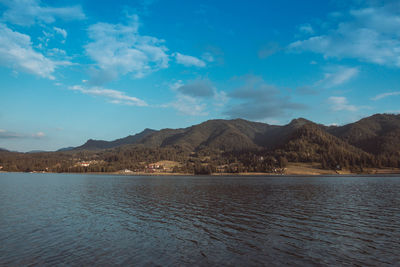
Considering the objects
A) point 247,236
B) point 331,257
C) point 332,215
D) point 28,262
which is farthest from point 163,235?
point 332,215

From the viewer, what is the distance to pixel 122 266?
23156 millimetres

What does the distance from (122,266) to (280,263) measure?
49.0 feet

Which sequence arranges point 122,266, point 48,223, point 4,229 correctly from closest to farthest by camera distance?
point 122,266
point 4,229
point 48,223

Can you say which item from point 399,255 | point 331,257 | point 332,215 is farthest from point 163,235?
point 332,215

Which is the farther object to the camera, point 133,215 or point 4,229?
point 133,215

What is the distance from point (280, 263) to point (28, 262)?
950 inches

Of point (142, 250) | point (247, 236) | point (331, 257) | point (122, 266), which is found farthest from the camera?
point (247, 236)

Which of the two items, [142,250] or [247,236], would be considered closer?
[142,250]

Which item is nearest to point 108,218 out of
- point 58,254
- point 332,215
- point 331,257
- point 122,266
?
point 58,254

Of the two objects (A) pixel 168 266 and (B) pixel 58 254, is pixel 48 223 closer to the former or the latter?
(B) pixel 58 254

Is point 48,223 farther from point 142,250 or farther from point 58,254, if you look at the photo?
point 142,250

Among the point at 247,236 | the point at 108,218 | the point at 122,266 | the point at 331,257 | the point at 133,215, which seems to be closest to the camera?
the point at 122,266

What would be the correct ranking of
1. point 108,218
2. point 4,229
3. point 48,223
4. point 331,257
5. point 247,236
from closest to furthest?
point 331,257 → point 247,236 → point 4,229 → point 48,223 → point 108,218

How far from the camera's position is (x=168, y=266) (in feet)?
76.5
